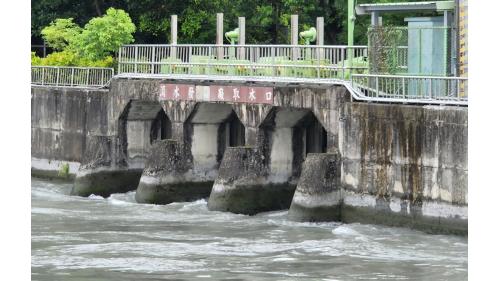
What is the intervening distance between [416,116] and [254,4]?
23.0 m

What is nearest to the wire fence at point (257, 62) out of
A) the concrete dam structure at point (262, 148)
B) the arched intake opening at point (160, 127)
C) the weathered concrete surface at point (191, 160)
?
the concrete dam structure at point (262, 148)

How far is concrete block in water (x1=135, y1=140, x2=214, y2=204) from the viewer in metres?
38.4

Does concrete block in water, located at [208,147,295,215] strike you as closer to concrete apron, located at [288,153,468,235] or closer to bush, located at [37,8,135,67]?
concrete apron, located at [288,153,468,235]

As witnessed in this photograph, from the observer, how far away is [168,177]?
1518 inches

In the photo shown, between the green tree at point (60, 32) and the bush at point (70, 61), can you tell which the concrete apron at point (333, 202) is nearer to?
the bush at point (70, 61)

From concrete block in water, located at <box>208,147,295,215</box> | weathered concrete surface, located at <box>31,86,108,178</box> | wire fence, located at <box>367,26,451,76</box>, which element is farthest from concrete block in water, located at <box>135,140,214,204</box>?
wire fence, located at <box>367,26,451,76</box>

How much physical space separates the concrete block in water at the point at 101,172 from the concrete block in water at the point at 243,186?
5441mm

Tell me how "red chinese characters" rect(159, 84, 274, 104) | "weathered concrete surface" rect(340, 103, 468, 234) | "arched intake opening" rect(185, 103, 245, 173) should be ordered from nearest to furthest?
"weathered concrete surface" rect(340, 103, 468, 234), "red chinese characters" rect(159, 84, 274, 104), "arched intake opening" rect(185, 103, 245, 173)

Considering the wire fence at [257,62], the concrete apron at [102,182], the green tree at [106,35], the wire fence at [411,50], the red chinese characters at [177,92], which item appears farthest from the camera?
the green tree at [106,35]

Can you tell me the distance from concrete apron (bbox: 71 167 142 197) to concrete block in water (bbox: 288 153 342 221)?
880cm

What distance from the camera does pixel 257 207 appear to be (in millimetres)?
35906


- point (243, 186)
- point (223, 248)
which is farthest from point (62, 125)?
point (223, 248)

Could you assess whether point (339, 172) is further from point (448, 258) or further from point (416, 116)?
point (448, 258)

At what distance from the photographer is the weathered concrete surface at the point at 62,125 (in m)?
44.4
